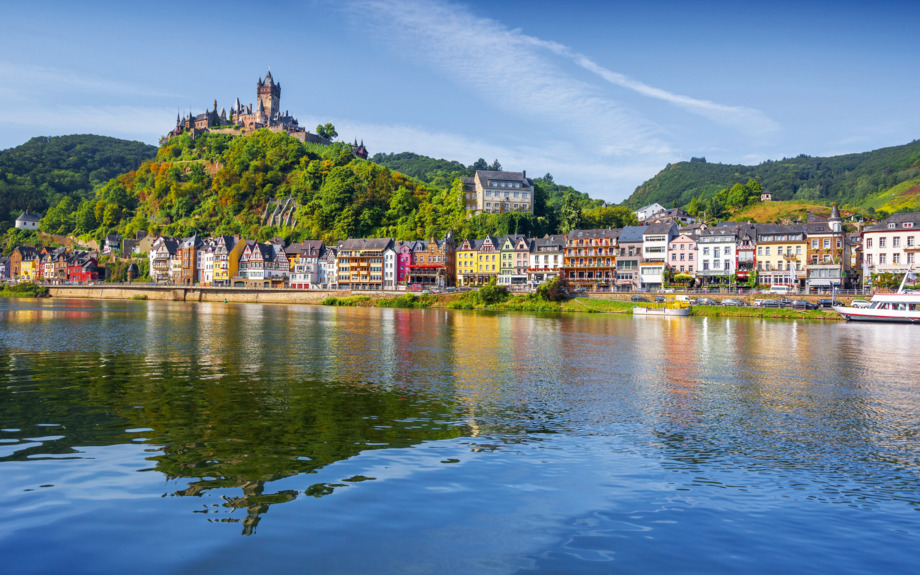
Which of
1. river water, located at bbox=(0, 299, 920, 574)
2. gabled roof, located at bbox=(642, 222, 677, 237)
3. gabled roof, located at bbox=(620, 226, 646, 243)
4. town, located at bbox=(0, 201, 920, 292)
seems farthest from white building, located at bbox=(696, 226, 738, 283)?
river water, located at bbox=(0, 299, 920, 574)

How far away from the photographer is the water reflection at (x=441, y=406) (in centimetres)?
1273

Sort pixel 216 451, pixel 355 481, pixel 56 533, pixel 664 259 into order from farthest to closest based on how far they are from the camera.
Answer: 1. pixel 664 259
2. pixel 216 451
3. pixel 355 481
4. pixel 56 533

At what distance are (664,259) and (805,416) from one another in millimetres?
83879

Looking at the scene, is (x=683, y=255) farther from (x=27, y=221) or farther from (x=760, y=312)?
(x=27, y=221)

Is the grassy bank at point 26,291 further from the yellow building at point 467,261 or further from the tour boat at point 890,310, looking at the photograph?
the tour boat at point 890,310

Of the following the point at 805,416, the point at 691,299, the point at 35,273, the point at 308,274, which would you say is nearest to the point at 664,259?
the point at 691,299

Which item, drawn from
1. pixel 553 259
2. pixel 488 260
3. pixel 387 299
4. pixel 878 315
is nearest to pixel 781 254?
pixel 878 315

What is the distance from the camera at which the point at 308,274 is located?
122750 millimetres

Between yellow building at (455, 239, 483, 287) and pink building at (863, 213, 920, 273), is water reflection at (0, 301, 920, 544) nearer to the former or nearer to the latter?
pink building at (863, 213, 920, 273)

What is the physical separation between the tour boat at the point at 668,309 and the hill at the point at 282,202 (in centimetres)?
4487

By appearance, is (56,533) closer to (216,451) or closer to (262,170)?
(216,451)

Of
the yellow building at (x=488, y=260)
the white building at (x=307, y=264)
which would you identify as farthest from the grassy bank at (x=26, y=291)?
the yellow building at (x=488, y=260)

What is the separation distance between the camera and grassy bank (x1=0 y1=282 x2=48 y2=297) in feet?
379

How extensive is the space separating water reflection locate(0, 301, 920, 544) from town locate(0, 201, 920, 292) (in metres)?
56.9
